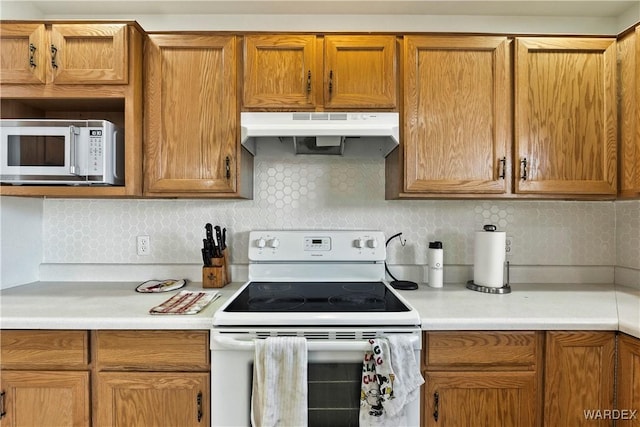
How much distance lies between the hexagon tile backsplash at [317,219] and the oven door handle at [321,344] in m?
0.75

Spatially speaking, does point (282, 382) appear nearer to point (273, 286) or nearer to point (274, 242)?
point (273, 286)

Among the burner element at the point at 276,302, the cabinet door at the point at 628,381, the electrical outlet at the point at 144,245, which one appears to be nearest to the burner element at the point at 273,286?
the burner element at the point at 276,302

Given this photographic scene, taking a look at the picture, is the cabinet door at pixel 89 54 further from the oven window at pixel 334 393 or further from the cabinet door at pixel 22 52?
the oven window at pixel 334 393

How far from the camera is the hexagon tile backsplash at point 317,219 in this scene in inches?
77.4

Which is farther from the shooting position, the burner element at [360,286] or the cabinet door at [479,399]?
the burner element at [360,286]

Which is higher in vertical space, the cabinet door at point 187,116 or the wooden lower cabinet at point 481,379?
the cabinet door at point 187,116

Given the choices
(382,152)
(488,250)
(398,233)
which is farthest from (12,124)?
(488,250)

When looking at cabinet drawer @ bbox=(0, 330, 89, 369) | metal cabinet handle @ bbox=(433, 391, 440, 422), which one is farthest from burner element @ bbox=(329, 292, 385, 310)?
cabinet drawer @ bbox=(0, 330, 89, 369)

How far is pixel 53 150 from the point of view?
1549 millimetres

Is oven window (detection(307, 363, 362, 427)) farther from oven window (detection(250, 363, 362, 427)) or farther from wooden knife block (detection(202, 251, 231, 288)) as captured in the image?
wooden knife block (detection(202, 251, 231, 288))

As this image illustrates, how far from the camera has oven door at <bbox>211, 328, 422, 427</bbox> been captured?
4.14ft

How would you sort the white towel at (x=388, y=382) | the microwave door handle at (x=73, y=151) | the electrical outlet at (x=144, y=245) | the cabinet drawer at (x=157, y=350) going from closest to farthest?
the white towel at (x=388, y=382) → the cabinet drawer at (x=157, y=350) → the microwave door handle at (x=73, y=151) → the electrical outlet at (x=144, y=245)

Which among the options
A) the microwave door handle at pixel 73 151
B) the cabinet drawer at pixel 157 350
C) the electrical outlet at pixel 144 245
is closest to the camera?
the cabinet drawer at pixel 157 350

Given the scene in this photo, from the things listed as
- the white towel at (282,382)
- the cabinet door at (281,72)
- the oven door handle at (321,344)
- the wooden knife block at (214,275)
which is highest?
the cabinet door at (281,72)
